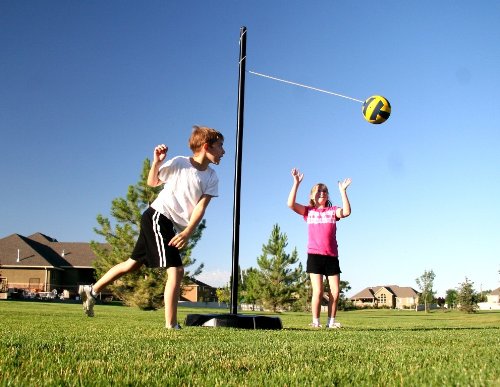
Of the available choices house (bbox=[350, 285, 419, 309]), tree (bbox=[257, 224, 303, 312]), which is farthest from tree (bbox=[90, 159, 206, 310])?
house (bbox=[350, 285, 419, 309])

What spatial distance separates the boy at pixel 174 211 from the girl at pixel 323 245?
76.8 inches

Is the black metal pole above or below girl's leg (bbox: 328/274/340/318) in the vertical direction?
above

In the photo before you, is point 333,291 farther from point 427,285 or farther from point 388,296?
point 388,296

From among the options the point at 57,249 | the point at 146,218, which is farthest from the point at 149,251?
the point at 57,249

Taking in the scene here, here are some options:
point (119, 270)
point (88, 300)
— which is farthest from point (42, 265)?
point (119, 270)

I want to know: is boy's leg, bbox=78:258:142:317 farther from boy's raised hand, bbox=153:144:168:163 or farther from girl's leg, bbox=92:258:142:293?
boy's raised hand, bbox=153:144:168:163

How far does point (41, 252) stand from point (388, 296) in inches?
2779

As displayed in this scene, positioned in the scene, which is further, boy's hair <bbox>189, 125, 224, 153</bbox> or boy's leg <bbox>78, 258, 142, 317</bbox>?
boy's hair <bbox>189, 125, 224, 153</bbox>

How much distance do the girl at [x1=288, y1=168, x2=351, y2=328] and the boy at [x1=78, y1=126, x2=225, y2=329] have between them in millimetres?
1952

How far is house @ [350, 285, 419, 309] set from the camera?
107562 millimetres

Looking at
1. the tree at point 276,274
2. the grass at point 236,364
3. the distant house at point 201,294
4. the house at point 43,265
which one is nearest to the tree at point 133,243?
the tree at point 276,274

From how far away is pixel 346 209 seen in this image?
747cm

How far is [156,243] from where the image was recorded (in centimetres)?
552

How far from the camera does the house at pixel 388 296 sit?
108m
